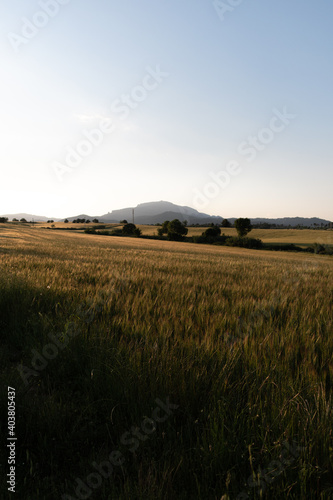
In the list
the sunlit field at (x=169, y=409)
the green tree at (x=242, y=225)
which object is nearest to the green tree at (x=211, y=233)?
the green tree at (x=242, y=225)

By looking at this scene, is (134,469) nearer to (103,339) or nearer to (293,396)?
(293,396)

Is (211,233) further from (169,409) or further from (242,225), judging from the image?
(169,409)

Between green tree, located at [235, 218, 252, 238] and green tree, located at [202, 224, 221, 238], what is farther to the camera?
green tree, located at [235, 218, 252, 238]

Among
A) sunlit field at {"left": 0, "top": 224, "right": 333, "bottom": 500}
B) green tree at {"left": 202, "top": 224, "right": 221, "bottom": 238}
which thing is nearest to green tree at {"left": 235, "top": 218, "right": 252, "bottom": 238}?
green tree at {"left": 202, "top": 224, "right": 221, "bottom": 238}

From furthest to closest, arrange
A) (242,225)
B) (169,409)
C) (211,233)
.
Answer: (242,225) < (211,233) < (169,409)

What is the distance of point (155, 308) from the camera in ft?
10.1

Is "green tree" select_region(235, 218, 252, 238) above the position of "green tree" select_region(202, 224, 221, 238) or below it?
above

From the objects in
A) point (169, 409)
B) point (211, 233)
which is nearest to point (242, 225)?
point (211, 233)

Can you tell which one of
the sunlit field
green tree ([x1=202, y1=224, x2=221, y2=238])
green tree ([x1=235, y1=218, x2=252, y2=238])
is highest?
green tree ([x1=235, y1=218, x2=252, y2=238])

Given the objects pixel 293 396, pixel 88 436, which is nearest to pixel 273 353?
pixel 293 396

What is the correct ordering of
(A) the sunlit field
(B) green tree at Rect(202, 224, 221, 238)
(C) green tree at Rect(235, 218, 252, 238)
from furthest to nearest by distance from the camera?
1. (C) green tree at Rect(235, 218, 252, 238)
2. (B) green tree at Rect(202, 224, 221, 238)
3. (A) the sunlit field

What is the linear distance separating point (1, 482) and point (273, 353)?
1.79m

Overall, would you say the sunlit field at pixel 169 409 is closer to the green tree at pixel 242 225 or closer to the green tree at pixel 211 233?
the green tree at pixel 211 233

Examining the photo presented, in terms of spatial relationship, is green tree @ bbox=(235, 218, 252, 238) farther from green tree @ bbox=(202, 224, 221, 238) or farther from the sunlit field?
the sunlit field
